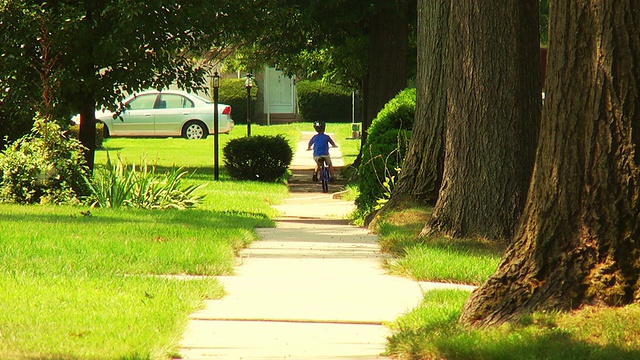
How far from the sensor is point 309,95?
146 feet

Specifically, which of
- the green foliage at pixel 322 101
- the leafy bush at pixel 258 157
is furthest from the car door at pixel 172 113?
the green foliage at pixel 322 101

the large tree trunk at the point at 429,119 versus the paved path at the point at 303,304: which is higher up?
the large tree trunk at the point at 429,119

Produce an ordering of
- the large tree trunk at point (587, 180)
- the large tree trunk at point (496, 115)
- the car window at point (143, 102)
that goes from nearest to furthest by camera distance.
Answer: the large tree trunk at point (587, 180) < the large tree trunk at point (496, 115) < the car window at point (143, 102)

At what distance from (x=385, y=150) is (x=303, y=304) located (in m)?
7.36

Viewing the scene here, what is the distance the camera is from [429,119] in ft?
36.6

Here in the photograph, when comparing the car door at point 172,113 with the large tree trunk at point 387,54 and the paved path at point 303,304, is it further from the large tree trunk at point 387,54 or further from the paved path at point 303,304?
the paved path at point 303,304

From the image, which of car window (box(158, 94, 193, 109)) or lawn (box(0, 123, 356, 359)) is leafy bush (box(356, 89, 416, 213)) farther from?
car window (box(158, 94, 193, 109))

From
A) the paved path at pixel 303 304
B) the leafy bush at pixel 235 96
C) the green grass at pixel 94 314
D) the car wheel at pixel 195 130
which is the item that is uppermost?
the leafy bush at pixel 235 96

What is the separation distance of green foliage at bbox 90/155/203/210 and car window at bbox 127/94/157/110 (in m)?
19.1

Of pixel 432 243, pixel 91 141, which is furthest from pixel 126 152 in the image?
pixel 432 243

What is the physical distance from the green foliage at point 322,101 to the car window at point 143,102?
11.6 metres

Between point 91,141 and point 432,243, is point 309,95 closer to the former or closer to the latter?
point 91,141

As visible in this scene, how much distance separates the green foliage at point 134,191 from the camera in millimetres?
13301

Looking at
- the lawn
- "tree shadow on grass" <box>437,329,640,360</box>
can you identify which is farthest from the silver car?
"tree shadow on grass" <box>437,329,640,360</box>
